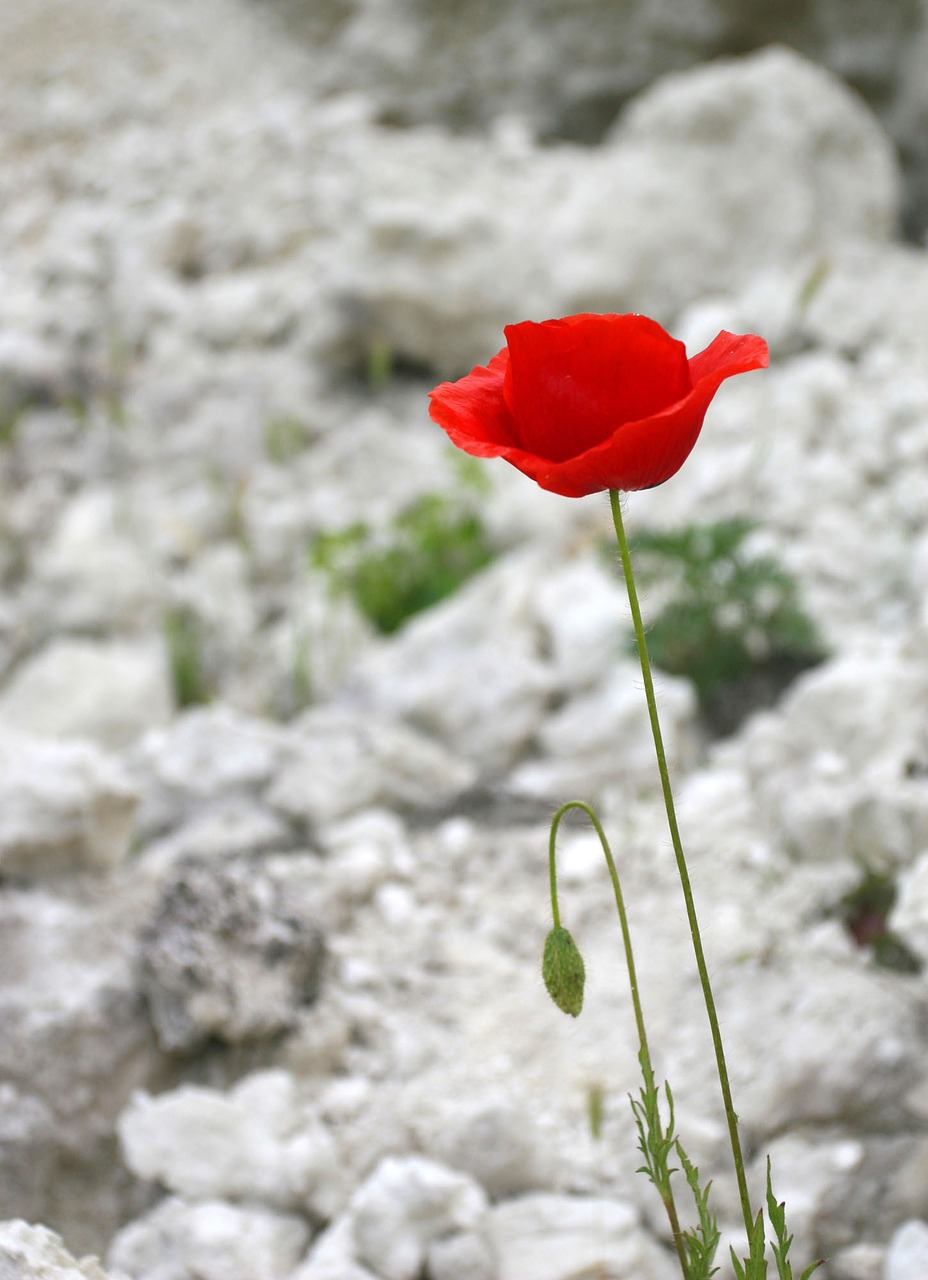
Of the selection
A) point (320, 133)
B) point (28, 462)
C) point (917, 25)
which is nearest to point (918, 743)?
point (28, 462)

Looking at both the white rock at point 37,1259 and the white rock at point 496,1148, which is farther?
the white rock at point 496,1148

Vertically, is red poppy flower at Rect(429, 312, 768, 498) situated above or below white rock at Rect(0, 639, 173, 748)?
above

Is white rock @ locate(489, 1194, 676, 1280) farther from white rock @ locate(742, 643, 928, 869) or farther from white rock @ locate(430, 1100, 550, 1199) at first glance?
white rock @ locate(742, 643, 928, 869)

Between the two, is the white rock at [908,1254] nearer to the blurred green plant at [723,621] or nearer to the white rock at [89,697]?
the blurred green plant at [723,621]

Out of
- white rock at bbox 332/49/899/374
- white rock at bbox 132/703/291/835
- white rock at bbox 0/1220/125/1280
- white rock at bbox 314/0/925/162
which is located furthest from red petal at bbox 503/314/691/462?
white rock at bbox 314/0/925/162

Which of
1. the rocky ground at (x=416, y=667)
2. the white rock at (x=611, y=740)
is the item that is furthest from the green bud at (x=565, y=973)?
the white rock at (x=611, y=740)

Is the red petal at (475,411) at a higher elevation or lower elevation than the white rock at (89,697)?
higher

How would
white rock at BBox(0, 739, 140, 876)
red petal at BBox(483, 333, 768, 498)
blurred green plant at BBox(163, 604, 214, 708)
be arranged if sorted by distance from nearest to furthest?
red petal at BBox(483, 333, 768, 498) < white rock at BBox(0, 739, 140, 876) < blurred green plant at BBox(163, 604, 214, 708)
